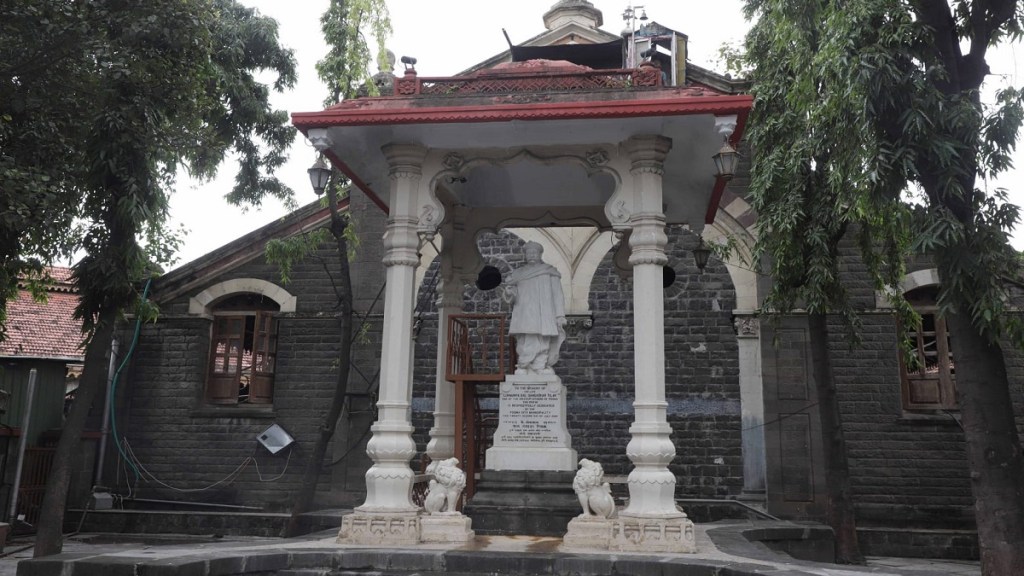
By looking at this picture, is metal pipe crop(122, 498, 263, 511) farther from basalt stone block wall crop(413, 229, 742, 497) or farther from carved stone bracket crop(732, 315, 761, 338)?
carved stone bracket crop(732, 315, 761, 338)

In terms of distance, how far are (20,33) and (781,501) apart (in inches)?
497

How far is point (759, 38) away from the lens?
1153 centimetres

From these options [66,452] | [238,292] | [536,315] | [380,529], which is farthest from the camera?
[238,292]

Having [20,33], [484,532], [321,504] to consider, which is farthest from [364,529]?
[321,504]

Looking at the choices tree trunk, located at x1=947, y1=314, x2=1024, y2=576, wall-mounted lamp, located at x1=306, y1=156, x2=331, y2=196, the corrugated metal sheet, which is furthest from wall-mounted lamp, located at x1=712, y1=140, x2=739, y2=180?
the corrugated metal sheet

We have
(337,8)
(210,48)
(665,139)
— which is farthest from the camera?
(337,8)

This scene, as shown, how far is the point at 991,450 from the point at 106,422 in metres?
14.5

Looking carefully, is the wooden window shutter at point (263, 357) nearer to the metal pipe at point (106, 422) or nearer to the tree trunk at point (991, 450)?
the metal pipe at point (106, 422)

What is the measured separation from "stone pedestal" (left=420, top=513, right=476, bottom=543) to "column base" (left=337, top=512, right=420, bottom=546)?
86mm

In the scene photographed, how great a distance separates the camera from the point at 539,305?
8492 millimetres

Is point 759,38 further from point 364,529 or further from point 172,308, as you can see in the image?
point 172,308

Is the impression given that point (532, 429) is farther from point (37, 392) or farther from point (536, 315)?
point (37, 392)

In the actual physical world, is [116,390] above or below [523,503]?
above

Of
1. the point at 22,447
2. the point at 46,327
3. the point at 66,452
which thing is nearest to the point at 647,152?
A: the point at 66,452
